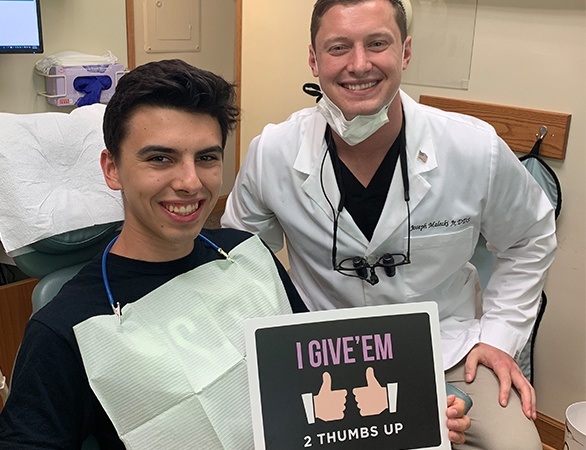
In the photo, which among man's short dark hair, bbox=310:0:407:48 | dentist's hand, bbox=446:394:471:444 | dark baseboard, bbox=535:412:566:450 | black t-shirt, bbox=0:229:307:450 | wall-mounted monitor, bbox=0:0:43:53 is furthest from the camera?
dark baseboard, bbox=535:412:566:450

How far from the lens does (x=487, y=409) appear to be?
139cm

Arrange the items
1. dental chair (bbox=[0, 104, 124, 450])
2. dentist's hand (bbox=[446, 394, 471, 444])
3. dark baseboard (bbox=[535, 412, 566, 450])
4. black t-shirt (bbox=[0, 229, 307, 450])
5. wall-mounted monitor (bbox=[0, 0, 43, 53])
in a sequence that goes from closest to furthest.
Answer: black t-shirt (bbox=[0, 229, 307, 450]) → dentist's hand (bbox=[446, 394, 471, 444]) → dental chair (bbox=[0, 104, 124, 450]) → wall-mounted monitor (bbox=[0, 0, 43, 53]) → dark baseboard (bbox=[535, 412, 566, 450])

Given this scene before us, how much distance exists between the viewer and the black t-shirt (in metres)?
0.94

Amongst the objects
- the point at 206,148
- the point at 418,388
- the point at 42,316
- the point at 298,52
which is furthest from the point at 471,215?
the point at 298,52

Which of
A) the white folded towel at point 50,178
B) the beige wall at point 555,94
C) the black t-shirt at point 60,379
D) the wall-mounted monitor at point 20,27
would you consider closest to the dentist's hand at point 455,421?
the black t-shirt at point 60,379

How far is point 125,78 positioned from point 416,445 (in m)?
0.86

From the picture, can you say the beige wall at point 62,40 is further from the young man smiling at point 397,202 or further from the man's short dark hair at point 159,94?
the man's short dark hair at point 159,94

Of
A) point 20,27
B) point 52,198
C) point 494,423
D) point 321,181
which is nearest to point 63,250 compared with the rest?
point 52,198

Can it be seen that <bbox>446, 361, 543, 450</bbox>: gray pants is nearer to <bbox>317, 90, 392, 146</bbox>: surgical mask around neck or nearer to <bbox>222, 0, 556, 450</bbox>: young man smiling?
<bbox>222, 0, 556, 450</bbox>: young man smiling

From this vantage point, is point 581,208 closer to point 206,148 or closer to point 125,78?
point 206,148

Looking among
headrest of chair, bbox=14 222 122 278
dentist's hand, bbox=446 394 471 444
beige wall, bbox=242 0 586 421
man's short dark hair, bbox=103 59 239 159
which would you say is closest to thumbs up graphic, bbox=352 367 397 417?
dentist's hand, bbox=446 394 471 444

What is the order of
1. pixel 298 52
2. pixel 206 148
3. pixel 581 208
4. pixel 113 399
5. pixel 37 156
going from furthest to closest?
pixel 298 52
pixel 581 208
pixel 37 156
pixel 206 148
pixel 113 399

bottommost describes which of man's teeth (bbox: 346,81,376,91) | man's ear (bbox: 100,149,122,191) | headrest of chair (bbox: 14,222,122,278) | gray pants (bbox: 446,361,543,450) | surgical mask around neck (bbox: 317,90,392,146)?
gray pants (bbox: 446,361,543,450)

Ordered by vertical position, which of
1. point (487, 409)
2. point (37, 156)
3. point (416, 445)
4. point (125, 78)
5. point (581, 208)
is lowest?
point (487, 409)
